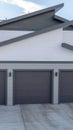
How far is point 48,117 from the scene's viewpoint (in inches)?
529

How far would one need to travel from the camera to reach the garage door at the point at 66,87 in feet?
56.1

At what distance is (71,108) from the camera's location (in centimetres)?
1543

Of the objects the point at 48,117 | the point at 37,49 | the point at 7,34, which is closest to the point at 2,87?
the point at 37,49

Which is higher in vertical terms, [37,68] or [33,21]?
[33,21]

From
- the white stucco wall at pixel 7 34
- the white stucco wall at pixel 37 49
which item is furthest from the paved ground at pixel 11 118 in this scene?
the white stucco wall at pixel 7 34

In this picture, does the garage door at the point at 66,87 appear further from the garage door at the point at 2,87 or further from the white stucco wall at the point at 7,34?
the white stucco wall at the point at 7,34

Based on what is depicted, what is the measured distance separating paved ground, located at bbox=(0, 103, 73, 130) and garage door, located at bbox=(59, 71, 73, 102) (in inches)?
26.5

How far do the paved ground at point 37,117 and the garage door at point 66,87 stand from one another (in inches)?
26.5

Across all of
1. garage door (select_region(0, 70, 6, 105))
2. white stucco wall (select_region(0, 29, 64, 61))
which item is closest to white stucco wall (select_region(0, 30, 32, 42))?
white stucco wall (select_region(0, 29, 64, 61))

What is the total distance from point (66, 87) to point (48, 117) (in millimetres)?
4097

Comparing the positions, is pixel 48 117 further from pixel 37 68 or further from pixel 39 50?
pixel 39 50

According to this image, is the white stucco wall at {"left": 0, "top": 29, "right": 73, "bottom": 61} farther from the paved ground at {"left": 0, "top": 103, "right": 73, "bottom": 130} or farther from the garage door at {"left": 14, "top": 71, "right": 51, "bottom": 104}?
the paved ground at {"left": 0, "top": 103, "right": 73, "bottom": 130}

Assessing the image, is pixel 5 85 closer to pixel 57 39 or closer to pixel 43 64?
pixel 43 64

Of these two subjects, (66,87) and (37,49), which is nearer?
(37,49)
